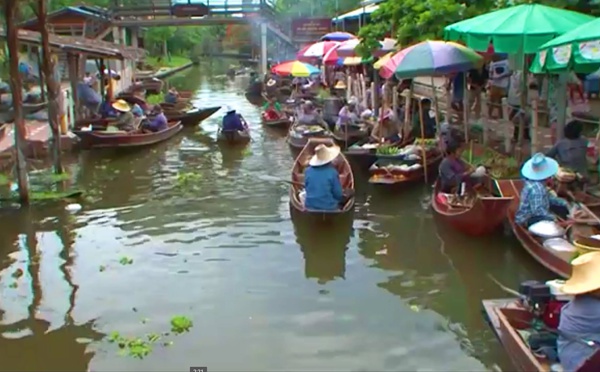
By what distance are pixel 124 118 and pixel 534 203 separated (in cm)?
1369

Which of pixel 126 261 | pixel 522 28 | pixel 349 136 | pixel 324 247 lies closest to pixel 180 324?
pixel 126 261

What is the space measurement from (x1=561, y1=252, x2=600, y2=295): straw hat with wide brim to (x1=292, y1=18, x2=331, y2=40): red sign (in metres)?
31.4

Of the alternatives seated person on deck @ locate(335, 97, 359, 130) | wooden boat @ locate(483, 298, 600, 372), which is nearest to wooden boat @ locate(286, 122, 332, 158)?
seated person on deck @ locate(335, 97, 359, 130)

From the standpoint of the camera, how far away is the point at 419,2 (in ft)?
49.5

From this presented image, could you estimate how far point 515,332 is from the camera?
5.93 metres

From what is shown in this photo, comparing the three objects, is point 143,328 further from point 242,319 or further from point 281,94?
point 281,94

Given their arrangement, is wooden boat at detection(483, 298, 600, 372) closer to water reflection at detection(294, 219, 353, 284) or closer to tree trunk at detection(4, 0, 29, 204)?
water reflection at detection(294, 219, 353, 284)

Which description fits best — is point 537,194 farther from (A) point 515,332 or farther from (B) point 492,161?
(B) point 492,161

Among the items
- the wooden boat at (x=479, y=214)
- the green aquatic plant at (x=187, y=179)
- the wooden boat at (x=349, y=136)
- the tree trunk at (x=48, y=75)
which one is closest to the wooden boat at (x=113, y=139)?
the green aquatic plant at (x=187, y=179)

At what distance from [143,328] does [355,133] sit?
35.4ft

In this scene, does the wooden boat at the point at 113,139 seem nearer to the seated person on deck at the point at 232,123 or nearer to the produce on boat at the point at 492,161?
the seated person on deck at the point at 232,123

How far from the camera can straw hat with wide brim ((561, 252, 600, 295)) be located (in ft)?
16.5

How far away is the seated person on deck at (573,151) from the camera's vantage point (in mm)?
9711

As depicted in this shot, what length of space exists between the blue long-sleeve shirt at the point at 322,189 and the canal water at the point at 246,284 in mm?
540
